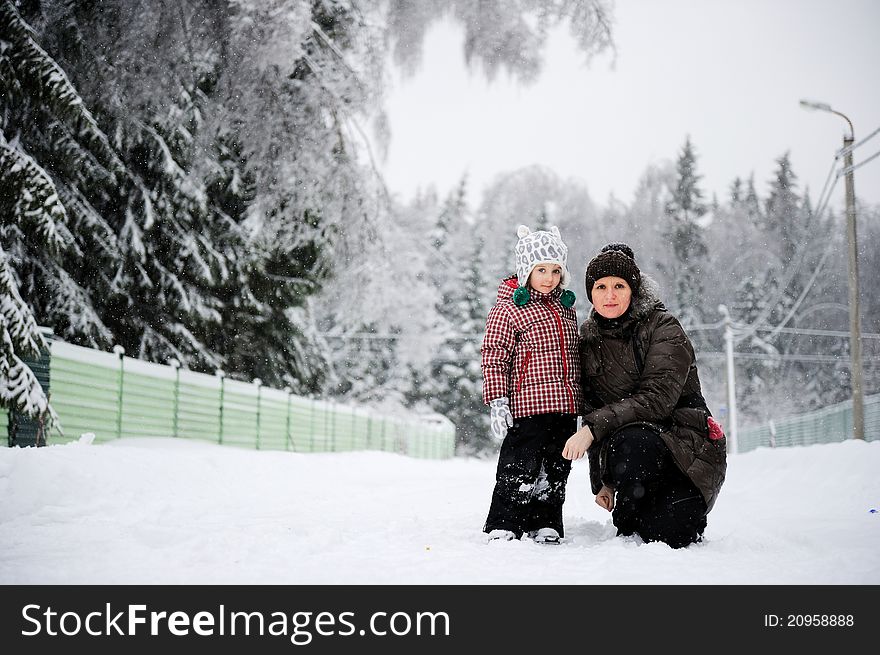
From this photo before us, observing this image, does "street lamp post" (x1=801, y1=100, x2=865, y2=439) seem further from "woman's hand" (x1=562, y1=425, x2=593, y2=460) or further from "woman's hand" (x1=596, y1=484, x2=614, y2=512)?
"woman's hand" (x1=562, y1=425, x2=593, y2=460)

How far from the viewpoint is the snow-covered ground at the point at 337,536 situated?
2.93 m

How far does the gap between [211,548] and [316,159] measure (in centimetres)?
676

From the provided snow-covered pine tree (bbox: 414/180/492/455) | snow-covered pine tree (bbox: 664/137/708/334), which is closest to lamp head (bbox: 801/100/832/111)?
snow-covered pine tree (bbox: 664/137/708/334)

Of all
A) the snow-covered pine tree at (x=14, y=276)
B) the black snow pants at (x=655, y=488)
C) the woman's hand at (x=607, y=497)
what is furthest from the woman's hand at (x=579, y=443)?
the snow-covered pine tree at (x=14, y=276)

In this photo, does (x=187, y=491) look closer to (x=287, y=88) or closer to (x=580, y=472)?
(x=287, y=88)

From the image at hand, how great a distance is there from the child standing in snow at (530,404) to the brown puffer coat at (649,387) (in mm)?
125

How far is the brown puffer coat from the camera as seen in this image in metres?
3.88

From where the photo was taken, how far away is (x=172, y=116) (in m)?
10.5

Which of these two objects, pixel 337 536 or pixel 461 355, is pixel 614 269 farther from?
pixel 461 355

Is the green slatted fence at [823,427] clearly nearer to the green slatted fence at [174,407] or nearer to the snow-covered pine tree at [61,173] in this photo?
the green slatted fence at [174,407]

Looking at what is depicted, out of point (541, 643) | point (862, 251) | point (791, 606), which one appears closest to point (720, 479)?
point (791, 606)

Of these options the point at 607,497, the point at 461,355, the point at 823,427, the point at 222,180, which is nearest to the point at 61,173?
the point at 222,180

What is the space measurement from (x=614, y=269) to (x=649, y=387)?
0.65 m

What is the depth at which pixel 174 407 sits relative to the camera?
Answer: 11.8 meters
